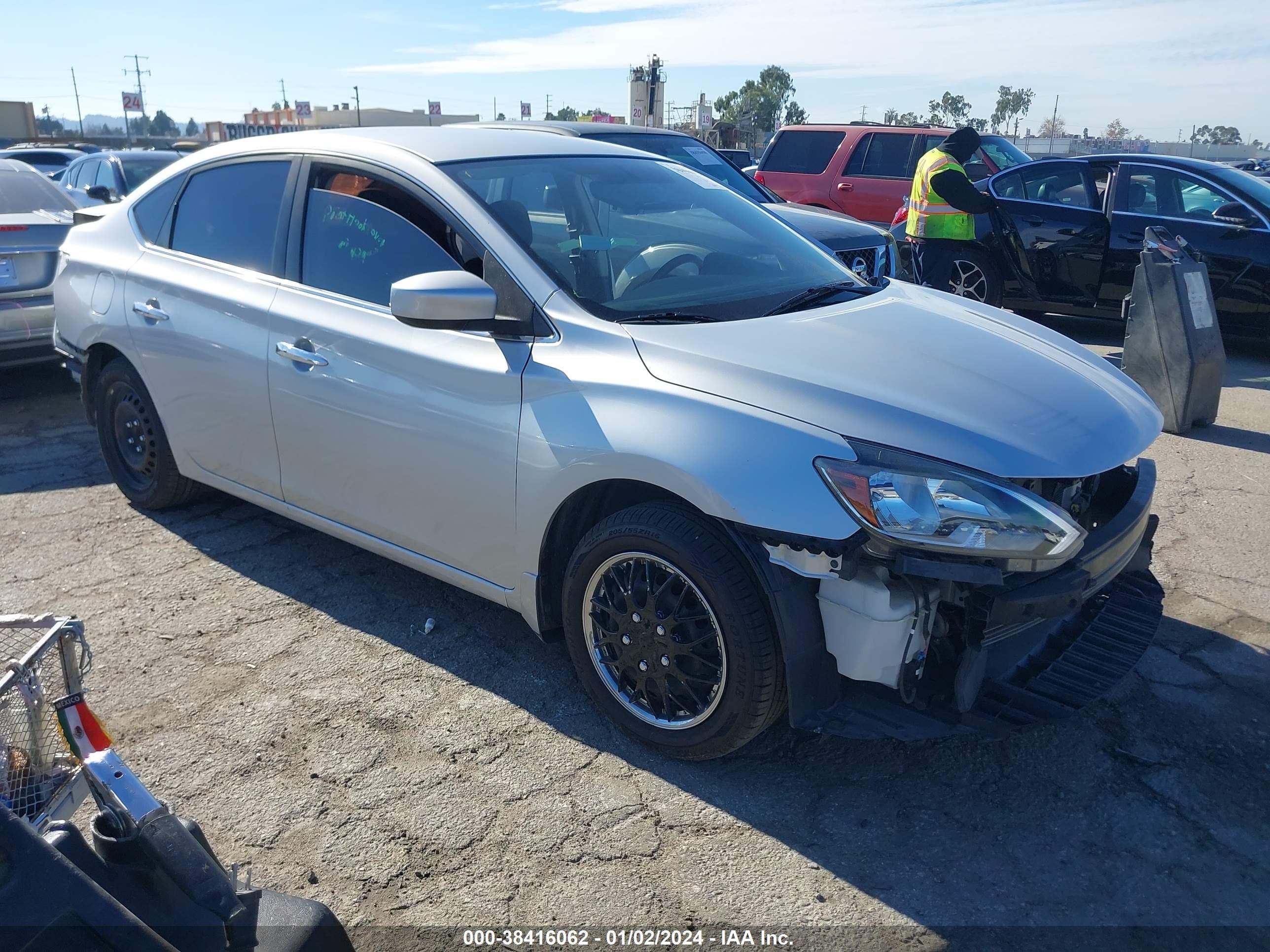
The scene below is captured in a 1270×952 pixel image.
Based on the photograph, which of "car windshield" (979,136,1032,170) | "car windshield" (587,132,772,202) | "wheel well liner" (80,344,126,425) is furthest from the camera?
"car windshield" (979,136,1032,170)

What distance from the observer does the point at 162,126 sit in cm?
12656

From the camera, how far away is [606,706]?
3.15 meters

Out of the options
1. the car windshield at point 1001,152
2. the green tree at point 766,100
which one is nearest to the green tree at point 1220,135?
the green tree at point 766,100

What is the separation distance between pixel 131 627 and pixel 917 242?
23.5ft

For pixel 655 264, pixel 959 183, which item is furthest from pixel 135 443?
pixel 959 183

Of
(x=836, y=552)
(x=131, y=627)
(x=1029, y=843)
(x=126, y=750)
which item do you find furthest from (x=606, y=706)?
(x=131, y=627)

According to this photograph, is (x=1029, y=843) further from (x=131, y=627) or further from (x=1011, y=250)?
(x=1011, y=250)

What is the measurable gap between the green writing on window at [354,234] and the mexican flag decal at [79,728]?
7.15 ft

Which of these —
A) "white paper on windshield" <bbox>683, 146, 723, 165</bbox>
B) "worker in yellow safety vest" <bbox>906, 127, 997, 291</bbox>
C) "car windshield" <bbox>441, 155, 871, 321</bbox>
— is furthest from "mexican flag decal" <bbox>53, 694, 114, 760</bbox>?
"worker in yellow safety vest" <bbox>906, 127, 997, 291</bbox>

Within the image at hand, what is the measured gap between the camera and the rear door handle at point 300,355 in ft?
11.9

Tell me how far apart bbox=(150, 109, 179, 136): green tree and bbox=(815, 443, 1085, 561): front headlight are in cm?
13531

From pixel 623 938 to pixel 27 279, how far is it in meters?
6.55

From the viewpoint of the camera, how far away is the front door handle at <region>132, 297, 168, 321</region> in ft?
14.3

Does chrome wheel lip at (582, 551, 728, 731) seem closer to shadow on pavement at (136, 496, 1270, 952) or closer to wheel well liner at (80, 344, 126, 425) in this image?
shadow on pavement at (136, 496, 1270, 952)
